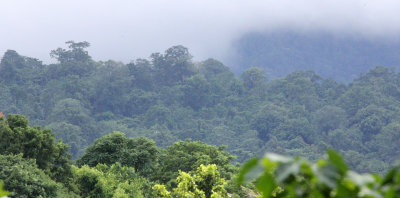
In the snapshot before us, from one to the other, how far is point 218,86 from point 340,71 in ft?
130

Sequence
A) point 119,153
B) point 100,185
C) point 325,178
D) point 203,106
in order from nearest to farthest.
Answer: point 325,178
point 100,185
point 119,153
point 203,106

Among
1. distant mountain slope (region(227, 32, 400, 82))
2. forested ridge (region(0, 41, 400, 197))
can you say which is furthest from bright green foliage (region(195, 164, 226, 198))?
distant mountain slope (region(227, 32, 400, 82))

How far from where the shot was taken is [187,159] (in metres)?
23.5

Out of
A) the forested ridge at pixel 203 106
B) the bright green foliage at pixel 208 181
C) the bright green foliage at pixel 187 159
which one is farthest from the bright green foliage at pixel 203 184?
the forested ridge at pixel 203 106

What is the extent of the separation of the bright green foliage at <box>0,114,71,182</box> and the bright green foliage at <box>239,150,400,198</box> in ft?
51.7

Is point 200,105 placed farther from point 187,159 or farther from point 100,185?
point 100,185

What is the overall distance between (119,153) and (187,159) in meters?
2.69

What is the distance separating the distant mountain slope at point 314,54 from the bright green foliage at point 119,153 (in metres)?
75.4

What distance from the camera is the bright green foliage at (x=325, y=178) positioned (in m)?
1.22

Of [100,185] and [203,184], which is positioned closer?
[203,184]

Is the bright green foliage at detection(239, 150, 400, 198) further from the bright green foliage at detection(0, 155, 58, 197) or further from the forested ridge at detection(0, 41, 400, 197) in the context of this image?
the forested ridge at detection(0, 41, 400, 197)

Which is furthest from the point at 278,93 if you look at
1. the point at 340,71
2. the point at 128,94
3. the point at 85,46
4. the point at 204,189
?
the point at 204,189

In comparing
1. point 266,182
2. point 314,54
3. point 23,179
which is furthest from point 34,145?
point 314,54

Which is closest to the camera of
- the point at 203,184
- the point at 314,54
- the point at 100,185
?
the point at 203,184
